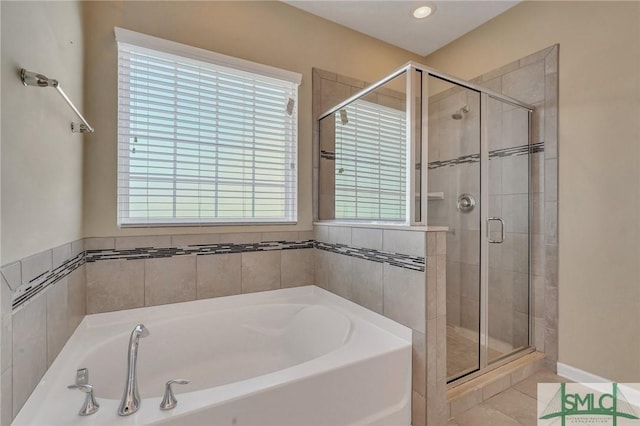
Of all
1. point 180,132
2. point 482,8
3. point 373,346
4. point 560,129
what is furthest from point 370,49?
point 373,346

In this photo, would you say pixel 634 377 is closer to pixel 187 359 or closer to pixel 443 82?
pixel 443 82

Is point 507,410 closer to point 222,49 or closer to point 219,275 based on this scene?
point 219,275

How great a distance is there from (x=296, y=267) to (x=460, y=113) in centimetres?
165

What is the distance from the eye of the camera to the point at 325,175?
2438 millimetres

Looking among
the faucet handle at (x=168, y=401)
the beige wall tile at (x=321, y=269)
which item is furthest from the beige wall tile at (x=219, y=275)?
the faucet handle at (x=168, y=401)

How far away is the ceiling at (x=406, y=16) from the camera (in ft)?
7.64

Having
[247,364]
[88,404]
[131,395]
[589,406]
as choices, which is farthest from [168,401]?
[589,406]

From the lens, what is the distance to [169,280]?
1943 millimetres

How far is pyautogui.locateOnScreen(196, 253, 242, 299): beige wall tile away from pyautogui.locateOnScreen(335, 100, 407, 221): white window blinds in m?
0.86

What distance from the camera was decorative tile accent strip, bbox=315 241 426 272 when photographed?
1527mm

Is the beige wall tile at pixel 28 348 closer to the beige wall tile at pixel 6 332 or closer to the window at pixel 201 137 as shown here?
the beige wall tile at pixel 6 332

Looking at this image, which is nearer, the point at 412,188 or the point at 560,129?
the point at 412,188

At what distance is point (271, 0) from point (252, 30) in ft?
1.02

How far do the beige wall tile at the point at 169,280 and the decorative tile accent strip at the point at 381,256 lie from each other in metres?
0.98
